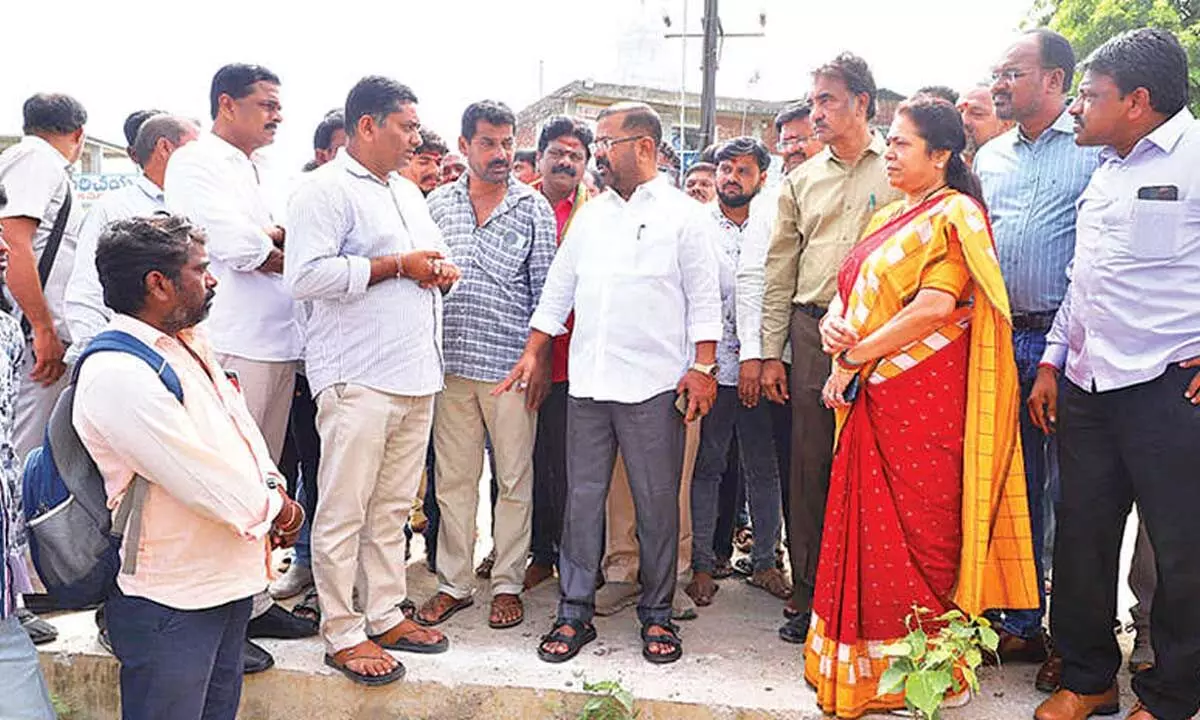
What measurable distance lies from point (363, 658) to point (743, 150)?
112 inches

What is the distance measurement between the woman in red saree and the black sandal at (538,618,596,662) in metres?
0.92

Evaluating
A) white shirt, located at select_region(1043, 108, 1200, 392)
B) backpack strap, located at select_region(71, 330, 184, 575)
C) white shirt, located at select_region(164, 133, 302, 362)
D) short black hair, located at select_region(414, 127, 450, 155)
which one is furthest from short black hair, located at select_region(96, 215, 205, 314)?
white shirt, located at select_region(1043, 108, 1200, 392)

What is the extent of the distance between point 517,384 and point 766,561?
1.48m

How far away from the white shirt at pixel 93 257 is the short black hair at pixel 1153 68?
3.34 meters

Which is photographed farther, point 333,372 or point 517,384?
point 517,384

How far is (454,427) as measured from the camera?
402 cm

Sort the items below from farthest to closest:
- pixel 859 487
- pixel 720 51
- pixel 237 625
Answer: pixel 720 51 < pixel 859 487 < pixel 237 625

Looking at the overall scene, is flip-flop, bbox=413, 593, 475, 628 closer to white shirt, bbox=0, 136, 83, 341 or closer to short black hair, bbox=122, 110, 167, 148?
white shirt, bbox=0, 136, 83, 341

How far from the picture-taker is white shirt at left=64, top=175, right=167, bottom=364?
3613mm

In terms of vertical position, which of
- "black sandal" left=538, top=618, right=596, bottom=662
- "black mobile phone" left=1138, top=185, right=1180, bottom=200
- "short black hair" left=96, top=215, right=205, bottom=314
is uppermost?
"black mobile phone" left=1138, top=185, right=1180, bottom=200

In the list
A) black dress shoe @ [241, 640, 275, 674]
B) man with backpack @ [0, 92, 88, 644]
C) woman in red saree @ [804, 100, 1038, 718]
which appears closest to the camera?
woman in red saree @ [804, 100, 1038, 718]

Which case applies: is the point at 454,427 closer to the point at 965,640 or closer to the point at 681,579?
the point at 681,579

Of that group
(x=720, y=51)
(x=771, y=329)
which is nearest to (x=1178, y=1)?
(x=720, y=51)

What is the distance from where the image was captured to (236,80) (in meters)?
3.61
